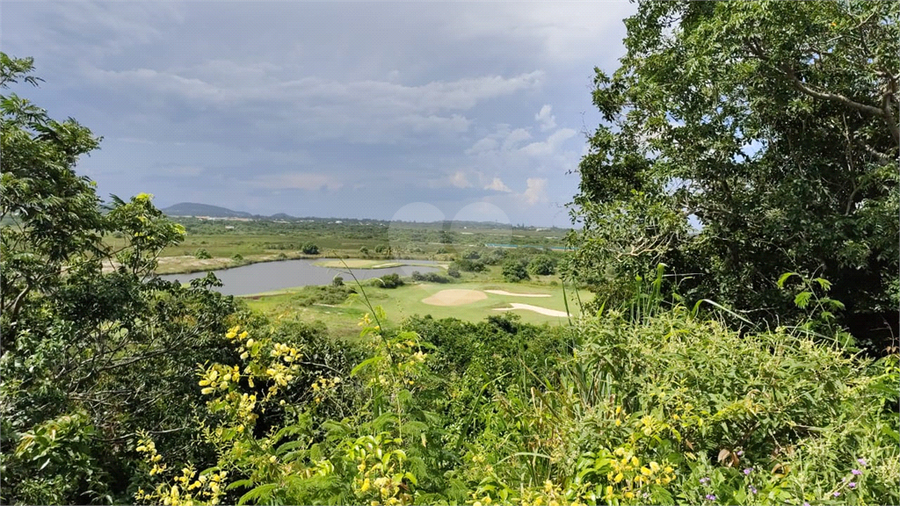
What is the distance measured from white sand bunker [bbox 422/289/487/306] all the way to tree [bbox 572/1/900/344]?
1.95 m

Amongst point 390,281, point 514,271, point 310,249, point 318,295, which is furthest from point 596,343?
→ point 514,271

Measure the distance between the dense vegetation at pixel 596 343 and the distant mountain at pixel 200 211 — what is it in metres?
0.29

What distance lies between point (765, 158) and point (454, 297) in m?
3.30

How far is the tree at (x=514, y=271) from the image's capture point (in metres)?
5.38

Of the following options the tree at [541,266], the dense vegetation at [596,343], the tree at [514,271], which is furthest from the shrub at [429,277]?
the tree at [541,266]

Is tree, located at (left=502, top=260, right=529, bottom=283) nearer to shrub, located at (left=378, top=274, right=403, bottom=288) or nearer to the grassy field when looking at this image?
the grassy field

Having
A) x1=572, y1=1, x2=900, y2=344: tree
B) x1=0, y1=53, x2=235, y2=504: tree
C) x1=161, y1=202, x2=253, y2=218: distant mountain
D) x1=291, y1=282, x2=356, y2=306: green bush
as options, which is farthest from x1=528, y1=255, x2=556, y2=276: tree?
x1=0, y1=53, x2=235, y2=504: tree

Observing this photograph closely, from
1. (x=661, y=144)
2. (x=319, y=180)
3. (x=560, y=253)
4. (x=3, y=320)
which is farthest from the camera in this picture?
(x=319, y=180)

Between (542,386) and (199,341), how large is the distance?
8.64ft

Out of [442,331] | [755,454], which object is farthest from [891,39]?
[442,331]

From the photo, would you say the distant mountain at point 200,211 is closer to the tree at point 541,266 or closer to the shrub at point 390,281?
the shrub at point 390,281

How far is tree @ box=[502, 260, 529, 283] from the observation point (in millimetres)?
5379

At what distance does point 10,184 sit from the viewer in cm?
234

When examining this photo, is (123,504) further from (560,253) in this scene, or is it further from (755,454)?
(560,253)
